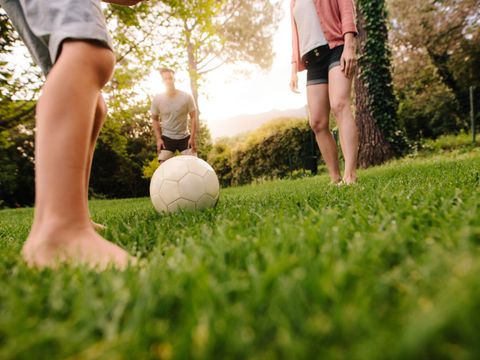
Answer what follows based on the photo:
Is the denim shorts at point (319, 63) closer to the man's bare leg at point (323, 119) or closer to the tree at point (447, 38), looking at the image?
the man's bare leg at point (323, 119)

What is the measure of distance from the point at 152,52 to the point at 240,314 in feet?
26.4

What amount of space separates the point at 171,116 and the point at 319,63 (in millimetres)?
3477

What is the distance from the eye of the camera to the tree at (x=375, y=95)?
8750mm

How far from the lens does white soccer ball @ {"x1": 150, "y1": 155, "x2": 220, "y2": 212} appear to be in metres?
2.66

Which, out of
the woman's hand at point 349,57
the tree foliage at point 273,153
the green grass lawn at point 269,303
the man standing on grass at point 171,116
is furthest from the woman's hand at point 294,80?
the tree foliage at point 273,153

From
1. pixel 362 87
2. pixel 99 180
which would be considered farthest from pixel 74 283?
pixel 99 180

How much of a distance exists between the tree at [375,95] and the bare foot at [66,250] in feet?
27.7

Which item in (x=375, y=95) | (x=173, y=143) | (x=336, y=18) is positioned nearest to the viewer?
(x=336, y=18)

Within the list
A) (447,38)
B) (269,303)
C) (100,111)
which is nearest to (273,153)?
(100,111)

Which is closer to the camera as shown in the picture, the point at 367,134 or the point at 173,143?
the point at 173,143

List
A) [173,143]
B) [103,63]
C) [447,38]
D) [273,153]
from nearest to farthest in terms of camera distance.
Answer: [103,63], [173,143], [273,153], [447,38]

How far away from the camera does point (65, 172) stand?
119 centimetres

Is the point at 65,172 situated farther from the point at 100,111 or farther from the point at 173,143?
the point at 173,143

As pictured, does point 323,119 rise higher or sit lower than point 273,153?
higher
